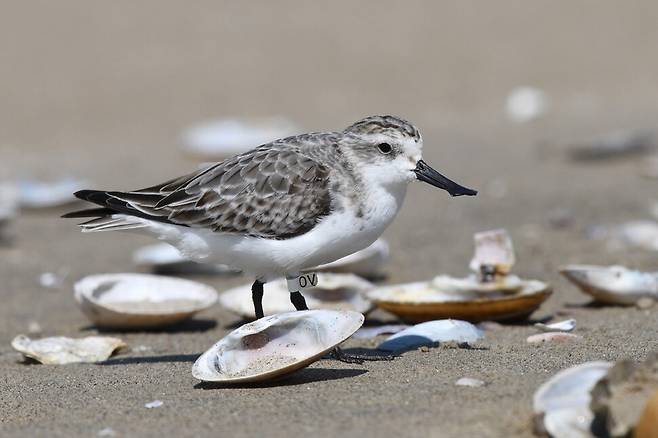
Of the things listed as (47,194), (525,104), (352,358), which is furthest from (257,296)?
(525,104)

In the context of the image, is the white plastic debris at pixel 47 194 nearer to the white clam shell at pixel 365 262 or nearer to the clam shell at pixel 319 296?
the white clam shell at pixel 365 262

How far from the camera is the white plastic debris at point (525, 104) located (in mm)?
12078

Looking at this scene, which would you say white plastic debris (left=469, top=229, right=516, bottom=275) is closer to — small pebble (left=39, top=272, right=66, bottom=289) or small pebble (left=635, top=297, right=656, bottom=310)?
small pebble (left=635, top=297, right=656, bottom=310)

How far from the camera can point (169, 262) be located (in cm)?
736

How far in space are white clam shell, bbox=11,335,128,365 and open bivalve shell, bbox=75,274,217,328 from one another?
459mm

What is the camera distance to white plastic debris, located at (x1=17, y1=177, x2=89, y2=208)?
9180 mm

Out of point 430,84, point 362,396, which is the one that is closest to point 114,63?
point 430,84

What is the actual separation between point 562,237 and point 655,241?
744 millimetres

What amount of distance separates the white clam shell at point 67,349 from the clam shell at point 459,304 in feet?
4.60

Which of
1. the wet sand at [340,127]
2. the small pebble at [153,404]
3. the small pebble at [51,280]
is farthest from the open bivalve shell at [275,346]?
the small pebble at [51,280]

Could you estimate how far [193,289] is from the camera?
6.41 metres

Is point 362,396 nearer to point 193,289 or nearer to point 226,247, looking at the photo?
point 226,247

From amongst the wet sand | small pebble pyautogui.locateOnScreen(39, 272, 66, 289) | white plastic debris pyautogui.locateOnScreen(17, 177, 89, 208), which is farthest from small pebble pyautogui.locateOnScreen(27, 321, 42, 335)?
white plastic debris pyautogui.locateOnScreen(17, 177, 89, 208)

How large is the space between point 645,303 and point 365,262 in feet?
5.74
